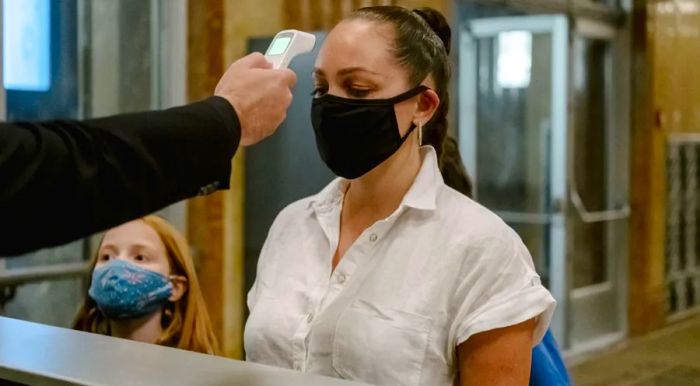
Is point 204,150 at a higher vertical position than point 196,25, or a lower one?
lower

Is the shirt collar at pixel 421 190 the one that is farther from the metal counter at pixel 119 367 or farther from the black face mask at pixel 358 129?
the metal counter at pixel 119 367

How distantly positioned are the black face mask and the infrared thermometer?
0.35 meters

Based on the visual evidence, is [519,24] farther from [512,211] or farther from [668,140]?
[668,140]

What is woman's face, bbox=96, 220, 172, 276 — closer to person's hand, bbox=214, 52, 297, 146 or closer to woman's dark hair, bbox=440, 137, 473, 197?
woman's dark hair, bbox=440, 137, 473, 197

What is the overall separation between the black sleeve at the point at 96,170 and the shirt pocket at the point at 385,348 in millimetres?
583

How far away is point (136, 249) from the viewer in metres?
2.39

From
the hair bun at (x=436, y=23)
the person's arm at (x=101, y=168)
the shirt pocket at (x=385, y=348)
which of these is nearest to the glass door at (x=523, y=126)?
the hair bun at (x=436, y=23)

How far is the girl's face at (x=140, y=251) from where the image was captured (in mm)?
2377

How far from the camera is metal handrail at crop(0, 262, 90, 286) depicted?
3.64 metres

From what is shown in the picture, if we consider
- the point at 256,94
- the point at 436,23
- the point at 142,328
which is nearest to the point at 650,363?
the point at 142,328

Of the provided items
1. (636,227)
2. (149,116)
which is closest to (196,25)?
(149,116)

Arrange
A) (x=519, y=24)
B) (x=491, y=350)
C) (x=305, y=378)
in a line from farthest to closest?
(x=519, y=24), (x=491, y=350), (x=305, y=378)

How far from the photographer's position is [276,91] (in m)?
1.16

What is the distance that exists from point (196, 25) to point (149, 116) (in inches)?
117
